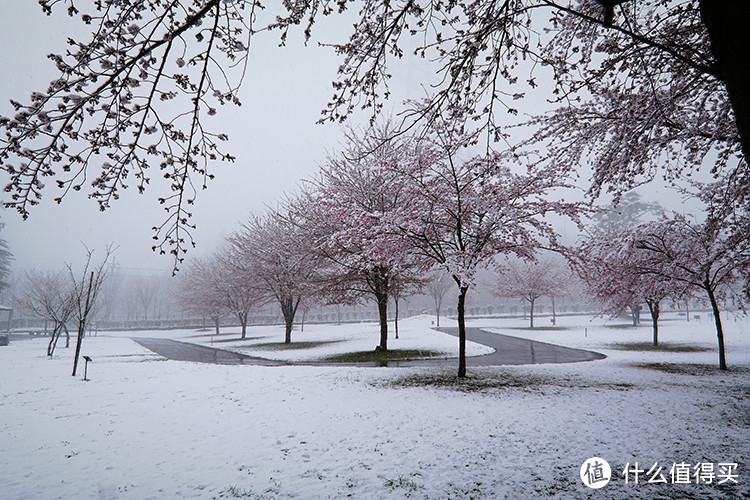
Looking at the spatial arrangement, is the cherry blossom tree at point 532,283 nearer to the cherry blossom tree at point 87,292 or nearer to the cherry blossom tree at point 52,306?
the cherry blossom tree at point 87,292

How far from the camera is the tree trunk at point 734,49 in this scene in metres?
2.45

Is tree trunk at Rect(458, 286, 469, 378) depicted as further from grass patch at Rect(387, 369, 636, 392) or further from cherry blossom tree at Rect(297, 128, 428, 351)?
cherry blossom tree at Rect(297, 128, 428, 351)

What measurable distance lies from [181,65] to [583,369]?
13954mm

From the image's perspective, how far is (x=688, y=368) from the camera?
1233 cm

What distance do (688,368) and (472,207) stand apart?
10410mm

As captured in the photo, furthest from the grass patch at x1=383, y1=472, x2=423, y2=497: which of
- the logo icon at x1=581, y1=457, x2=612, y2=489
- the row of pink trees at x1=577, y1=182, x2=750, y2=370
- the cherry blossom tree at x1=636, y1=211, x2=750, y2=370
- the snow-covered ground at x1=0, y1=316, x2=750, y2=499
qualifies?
the cherry blossom tree at x1=636, y1=211, x2=750, y2=370

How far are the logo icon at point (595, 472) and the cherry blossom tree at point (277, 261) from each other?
50.8ft

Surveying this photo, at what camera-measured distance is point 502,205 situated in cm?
975

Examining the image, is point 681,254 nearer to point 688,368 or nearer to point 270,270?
point 688,368

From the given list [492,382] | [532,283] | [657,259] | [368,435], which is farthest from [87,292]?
[532,283]

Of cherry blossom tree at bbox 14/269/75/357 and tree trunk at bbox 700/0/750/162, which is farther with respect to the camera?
cherry blossom tree at bbox 14/269/75/357

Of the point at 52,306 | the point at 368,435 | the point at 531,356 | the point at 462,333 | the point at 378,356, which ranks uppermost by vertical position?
the point at 462,333

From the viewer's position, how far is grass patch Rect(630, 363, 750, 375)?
1148 centimetres

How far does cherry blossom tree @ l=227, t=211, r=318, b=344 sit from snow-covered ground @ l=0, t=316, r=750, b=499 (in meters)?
9.85
